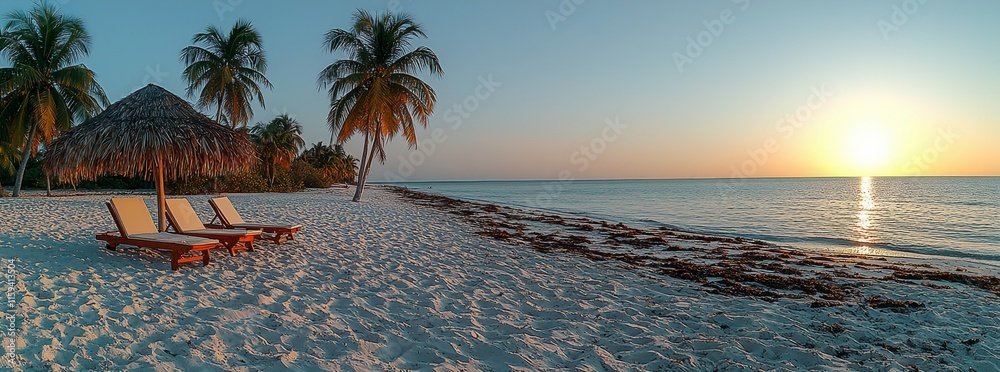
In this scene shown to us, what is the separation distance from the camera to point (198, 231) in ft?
22.5

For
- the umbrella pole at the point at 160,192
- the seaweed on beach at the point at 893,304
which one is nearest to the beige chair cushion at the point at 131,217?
the umbrella pole at the point at 160,192

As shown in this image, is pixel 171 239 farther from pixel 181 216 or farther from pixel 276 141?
pixel 276 141

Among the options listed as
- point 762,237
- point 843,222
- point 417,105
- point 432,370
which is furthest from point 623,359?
point 843,222

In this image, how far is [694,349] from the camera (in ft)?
12.1

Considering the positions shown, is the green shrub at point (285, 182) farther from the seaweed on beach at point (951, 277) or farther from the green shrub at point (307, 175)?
the seaweed on beach at point (951, 277)

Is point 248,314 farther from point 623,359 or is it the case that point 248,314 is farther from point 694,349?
point 694,349

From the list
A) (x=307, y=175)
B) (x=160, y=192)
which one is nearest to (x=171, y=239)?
(x=160, y=192)

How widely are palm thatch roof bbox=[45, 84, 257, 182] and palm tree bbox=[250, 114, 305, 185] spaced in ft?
79.4

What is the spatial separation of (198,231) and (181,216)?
0.51m

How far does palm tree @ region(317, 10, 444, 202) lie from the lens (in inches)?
695

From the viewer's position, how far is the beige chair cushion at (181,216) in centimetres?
689

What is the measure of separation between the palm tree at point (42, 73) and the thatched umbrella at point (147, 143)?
13078 millimetres

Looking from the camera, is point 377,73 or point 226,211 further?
point 377,73

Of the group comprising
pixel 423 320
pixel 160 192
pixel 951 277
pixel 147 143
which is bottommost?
pixel 951 277
